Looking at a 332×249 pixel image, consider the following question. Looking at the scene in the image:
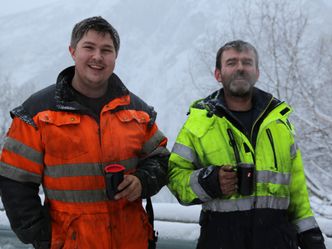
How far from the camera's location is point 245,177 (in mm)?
1986

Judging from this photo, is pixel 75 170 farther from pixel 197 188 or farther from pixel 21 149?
pixel 197 188

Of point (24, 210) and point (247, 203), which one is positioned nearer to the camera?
point (24, 210)

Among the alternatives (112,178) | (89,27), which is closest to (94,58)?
(89,27)

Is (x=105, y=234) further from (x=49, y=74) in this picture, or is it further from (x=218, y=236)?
(x=49, y=74)

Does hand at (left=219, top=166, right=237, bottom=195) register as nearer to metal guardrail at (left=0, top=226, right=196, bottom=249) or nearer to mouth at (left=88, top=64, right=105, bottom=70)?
mouth at (left=88, top=64, right=105, bottom=70)

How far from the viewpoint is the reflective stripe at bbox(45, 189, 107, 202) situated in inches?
82.3

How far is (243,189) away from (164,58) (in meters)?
63.3

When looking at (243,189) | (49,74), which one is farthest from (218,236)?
(49,74)

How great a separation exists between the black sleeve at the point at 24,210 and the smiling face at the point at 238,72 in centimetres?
125

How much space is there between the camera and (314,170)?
14914 millimetres

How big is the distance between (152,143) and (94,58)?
0.60 meters

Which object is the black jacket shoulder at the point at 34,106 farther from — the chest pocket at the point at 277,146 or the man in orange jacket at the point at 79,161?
the chest pocket at the point at 277,146

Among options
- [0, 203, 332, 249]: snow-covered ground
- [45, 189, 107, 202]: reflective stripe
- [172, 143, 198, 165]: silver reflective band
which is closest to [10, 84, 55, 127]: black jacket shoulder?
[45, 189, 107, 202]: reflective stripe

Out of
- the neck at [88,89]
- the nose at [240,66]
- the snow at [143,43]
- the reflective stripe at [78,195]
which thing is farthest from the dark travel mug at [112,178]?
the snow at [143,43]
